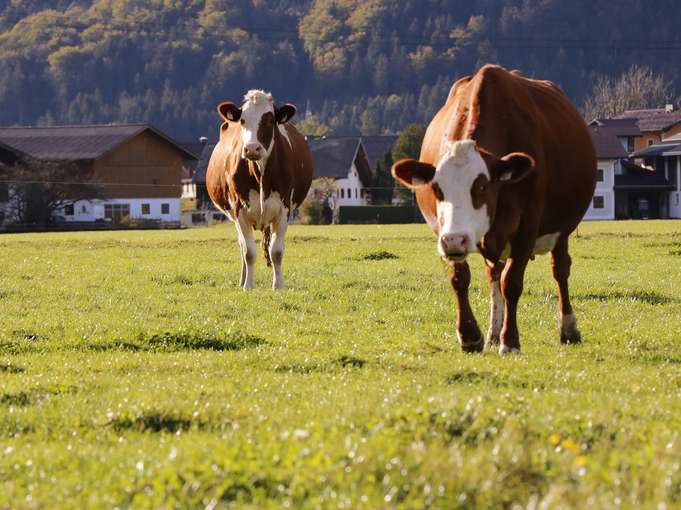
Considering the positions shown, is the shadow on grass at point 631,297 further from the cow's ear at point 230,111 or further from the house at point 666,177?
the house at point 666,177

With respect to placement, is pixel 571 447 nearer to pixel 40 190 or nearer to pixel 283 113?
pixel 283 113

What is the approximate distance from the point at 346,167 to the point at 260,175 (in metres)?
108

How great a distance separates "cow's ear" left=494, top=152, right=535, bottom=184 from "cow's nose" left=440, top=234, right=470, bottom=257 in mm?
776

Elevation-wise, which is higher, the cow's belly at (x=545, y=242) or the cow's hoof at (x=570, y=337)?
the cow's belly at (x=545, y=242)

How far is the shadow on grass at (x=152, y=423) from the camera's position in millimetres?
7047

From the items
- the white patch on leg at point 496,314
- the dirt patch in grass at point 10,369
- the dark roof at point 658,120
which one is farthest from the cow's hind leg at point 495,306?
the dark roof at point 658,120

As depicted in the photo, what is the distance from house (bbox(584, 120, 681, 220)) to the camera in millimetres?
111250

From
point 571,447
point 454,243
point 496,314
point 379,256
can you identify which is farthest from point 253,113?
point 571,447

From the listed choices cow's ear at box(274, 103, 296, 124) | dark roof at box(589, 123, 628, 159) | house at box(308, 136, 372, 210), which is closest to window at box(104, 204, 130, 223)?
house at box(308, 136, 372, 210)

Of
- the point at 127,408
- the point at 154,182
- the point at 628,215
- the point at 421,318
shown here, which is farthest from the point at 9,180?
the point at 127,408

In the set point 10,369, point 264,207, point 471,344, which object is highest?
point 264,207

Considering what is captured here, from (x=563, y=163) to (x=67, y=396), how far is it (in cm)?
542

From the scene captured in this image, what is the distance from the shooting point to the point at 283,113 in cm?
1897

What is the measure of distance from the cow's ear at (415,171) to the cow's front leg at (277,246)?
27.6 ft
